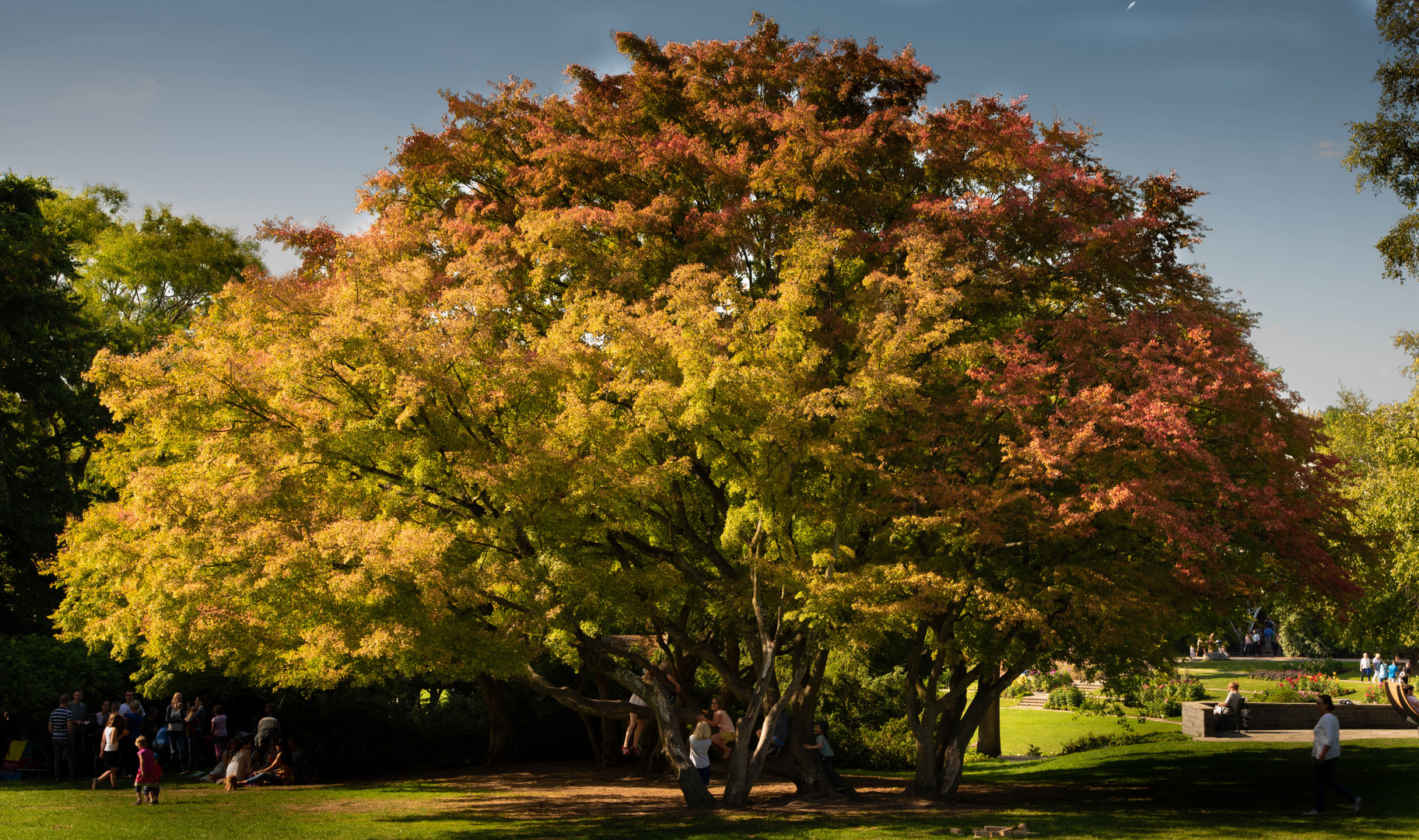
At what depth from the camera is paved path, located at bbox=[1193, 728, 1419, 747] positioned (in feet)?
81.3

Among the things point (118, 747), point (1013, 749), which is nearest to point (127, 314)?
point (118, 747)

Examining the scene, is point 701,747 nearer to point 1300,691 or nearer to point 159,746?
point 159,746

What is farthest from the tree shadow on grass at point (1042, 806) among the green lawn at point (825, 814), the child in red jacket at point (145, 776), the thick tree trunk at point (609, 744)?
the child in red jacket at point (145, 776)

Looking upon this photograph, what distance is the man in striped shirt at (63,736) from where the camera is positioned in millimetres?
18609

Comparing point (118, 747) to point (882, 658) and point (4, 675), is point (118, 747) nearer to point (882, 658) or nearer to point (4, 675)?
point (4, 675)

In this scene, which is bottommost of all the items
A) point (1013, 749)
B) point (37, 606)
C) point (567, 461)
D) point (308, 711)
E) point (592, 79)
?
point (1013, 749)

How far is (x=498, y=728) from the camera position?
24203 millimetres

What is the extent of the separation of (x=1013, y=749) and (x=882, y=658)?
187 inches

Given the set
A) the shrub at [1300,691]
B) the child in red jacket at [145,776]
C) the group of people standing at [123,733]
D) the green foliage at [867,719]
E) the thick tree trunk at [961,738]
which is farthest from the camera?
the shrub at [1300,691]

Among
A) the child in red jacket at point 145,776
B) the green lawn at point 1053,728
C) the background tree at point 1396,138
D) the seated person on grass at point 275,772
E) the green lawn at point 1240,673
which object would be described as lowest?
the green lawn at point 1053,728

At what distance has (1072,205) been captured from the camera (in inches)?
657

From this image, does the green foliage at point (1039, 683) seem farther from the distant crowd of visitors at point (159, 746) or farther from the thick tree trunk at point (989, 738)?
the distant crowd of visitors at point (159, 746)

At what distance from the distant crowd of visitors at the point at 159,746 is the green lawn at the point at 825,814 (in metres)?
0.67

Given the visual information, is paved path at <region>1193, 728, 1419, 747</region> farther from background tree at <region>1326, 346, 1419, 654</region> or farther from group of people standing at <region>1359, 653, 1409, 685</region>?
group of people standing at <region>1359, 653, 1409, 685</region>
